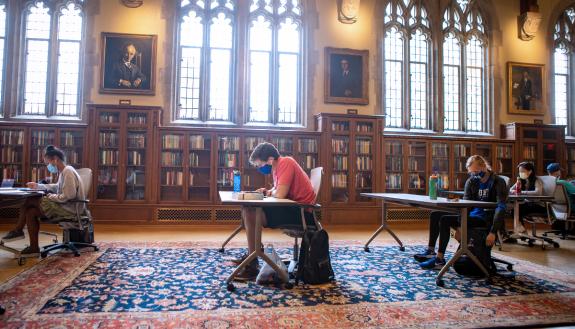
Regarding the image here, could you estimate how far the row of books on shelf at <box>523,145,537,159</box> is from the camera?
27.0 ft

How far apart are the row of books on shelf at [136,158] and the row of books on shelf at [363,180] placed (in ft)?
13.0

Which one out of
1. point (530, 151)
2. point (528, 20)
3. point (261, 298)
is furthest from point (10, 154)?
point (528, 20)

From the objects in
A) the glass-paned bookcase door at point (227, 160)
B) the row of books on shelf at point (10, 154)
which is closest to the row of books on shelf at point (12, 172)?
the row of books on shelf at point (10, 154)

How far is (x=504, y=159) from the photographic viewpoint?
8.19 metres

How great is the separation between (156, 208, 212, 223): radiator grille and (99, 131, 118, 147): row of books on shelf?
1.42m

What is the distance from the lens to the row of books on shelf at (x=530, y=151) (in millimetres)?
8219

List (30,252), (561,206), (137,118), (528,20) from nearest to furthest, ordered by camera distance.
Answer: (30,252) → (561,206) → (137,118) → (528,20)

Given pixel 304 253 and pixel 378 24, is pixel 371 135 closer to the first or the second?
pixel 378 24

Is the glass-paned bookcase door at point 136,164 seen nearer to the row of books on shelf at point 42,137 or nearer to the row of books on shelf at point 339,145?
the row of books on shelf at point 42,137

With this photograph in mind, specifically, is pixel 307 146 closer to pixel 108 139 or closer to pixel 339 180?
pixel 339 180

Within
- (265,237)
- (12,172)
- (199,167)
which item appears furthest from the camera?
(199,167)

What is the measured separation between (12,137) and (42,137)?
1.52 feet

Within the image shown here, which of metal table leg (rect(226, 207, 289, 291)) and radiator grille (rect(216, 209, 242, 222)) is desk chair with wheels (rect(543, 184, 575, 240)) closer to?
metal table leg (rect(226, 207, 289, 291))

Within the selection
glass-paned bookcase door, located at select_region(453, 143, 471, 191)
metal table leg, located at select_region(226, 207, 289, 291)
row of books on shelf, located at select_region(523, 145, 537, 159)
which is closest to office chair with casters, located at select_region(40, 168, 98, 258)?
metal table leg, located at select_region(226, 207, 289, 291)
